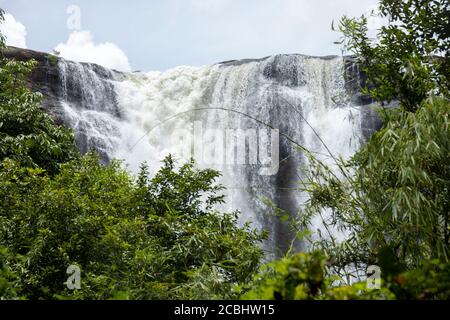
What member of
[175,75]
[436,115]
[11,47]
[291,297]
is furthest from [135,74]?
[291,297]

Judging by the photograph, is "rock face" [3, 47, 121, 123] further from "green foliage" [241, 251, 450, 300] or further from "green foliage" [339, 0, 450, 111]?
"green foliage" [241, 251, 450, 300]

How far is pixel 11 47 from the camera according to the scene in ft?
60.6

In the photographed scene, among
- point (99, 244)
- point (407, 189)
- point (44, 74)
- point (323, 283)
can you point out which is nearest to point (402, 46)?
point (407, 189)

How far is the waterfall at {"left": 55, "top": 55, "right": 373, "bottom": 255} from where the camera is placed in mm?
16719

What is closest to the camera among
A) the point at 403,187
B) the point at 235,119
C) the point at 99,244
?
the point at 403,187

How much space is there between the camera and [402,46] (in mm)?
6461

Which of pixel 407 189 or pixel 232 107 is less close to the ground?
pixel 232 107

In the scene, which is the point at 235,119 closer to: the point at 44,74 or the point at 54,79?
the point at 54,79

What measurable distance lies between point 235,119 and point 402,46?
11702mm

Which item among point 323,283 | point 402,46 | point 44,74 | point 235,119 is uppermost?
point 44,74

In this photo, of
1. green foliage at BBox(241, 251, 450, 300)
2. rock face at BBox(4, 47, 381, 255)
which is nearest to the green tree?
green foliage at BBox(241, 251, 450, 300)

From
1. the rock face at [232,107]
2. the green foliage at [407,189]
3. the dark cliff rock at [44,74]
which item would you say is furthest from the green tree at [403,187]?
the dark cliff rock at [44,74]

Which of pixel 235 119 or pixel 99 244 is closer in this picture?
pixel 99 244
